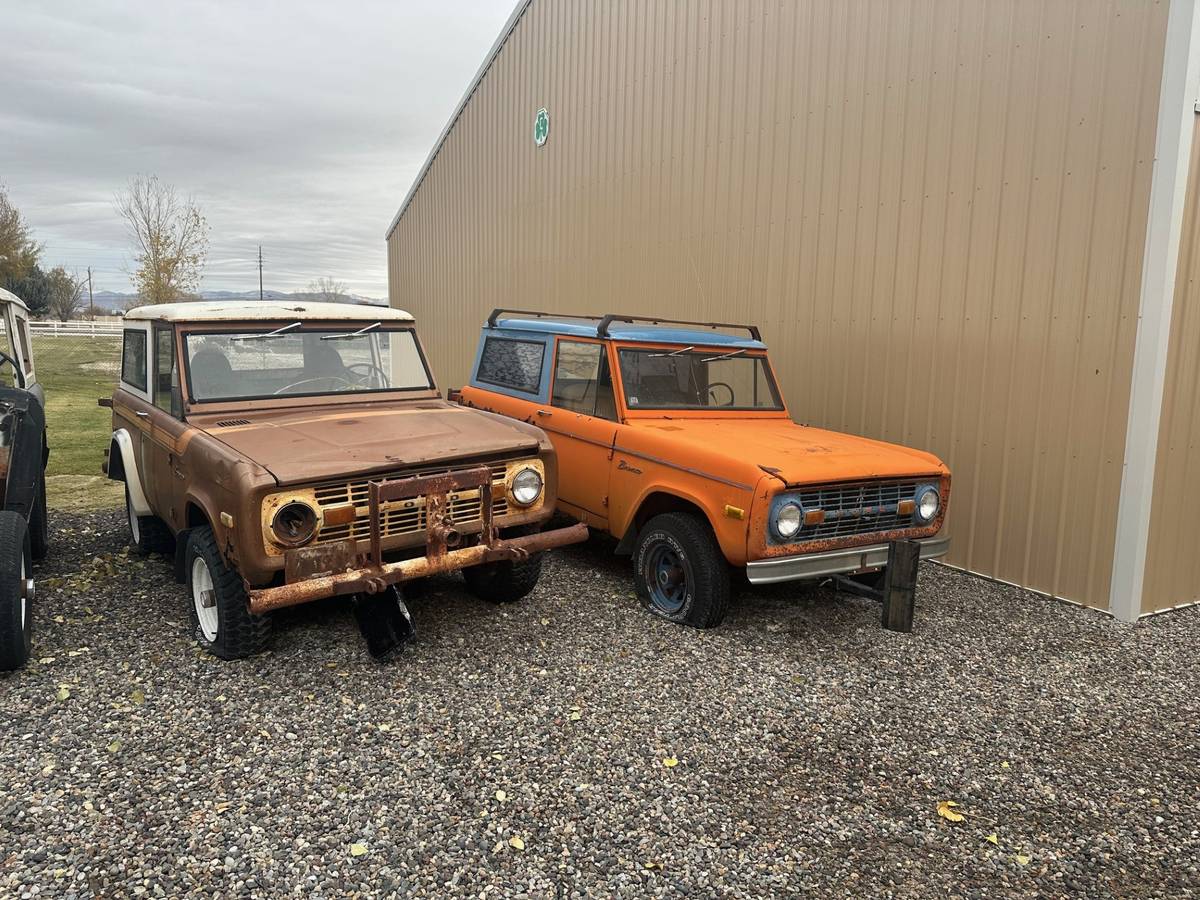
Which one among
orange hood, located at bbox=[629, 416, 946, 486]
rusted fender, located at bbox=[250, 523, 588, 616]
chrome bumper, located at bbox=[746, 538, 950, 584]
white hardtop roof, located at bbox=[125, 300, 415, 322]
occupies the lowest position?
chrome bumper, located at bbox=[746, 538, 950, 584]

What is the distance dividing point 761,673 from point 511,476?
1726 millimetres

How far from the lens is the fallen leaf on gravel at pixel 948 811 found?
316cm

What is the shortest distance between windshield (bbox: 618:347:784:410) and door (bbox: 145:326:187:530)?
2.79 metres

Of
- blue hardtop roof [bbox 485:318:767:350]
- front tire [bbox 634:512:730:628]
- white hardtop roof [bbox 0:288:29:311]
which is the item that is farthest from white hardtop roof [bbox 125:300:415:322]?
front tire [bbox 634:512:730:628]

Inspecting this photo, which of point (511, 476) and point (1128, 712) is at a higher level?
point (511, 476)

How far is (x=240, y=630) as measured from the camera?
160 inches

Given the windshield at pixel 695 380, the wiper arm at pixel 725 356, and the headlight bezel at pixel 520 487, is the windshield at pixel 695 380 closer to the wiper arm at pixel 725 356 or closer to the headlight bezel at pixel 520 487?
the wiper arm at pixel 725 356

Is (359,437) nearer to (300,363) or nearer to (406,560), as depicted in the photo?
(406,560)

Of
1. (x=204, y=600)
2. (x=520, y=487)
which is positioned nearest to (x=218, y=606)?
(x=204, y=600)

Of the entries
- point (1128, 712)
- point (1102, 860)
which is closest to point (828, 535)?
point (1128, 712)

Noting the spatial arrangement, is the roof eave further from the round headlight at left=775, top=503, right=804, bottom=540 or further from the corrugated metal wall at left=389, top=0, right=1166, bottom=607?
the round headlight at left=775, top=503, right=804, bottom=540

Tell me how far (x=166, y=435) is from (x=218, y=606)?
116cm

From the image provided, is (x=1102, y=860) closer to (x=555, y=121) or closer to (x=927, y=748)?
(x=927, y=748)

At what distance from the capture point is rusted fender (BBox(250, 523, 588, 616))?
3.61 metres
